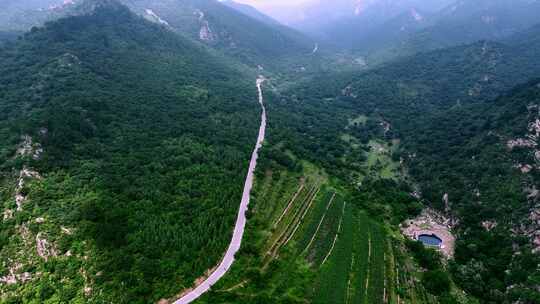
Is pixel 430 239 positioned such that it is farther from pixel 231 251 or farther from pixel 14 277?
pixel 14 277

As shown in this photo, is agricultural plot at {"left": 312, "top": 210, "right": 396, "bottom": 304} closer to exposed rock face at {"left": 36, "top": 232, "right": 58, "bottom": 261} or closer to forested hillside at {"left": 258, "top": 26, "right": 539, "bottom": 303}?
forested hillside at {"left": 258, "top": 26, "right": 539, "bottom": 303}

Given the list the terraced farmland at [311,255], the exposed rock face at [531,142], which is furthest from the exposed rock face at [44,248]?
the exposed rock face at [531,142]

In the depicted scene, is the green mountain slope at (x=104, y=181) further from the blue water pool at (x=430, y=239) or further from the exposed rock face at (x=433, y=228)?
the blue water pool at (x=430, y=239)

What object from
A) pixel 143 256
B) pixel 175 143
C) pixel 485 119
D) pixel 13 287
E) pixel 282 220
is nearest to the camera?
pixel 13 287

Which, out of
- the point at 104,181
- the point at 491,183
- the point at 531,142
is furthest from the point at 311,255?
the point at 531,142

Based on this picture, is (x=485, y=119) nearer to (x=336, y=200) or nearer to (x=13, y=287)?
(x=336, y=200)

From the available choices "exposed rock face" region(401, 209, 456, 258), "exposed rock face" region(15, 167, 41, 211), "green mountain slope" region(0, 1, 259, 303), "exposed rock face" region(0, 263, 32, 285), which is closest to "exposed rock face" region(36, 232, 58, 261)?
"green mountain slope" region(0, 1, 259, 303)

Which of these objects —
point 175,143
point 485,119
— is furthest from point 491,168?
point 175,143
